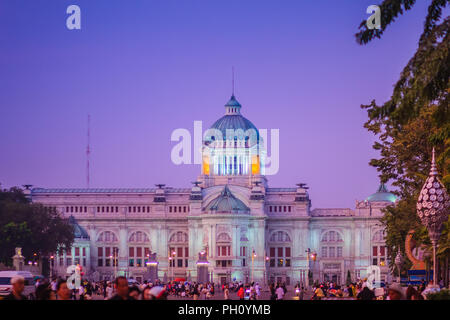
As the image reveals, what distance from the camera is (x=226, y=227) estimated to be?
177500 mm

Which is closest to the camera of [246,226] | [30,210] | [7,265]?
[7,265]

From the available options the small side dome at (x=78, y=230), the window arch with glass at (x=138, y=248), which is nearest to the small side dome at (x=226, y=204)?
the window arch with glass at (x=138, y=248)

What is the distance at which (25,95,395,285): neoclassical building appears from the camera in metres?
179

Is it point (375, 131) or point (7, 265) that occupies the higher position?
point (375, 131)

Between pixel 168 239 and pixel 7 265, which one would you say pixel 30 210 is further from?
pixel 168 239

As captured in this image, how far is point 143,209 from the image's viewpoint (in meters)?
192

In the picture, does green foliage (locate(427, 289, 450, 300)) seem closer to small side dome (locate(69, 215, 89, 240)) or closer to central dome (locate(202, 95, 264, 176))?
small side dome (locate(69, 215, 89, 240))

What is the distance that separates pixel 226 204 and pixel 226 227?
13.0ft

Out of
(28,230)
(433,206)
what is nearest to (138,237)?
(28,230)

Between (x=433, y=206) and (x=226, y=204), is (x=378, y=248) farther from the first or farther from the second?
(x=433, y=206)

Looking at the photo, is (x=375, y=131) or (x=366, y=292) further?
(x=375, y=131)
